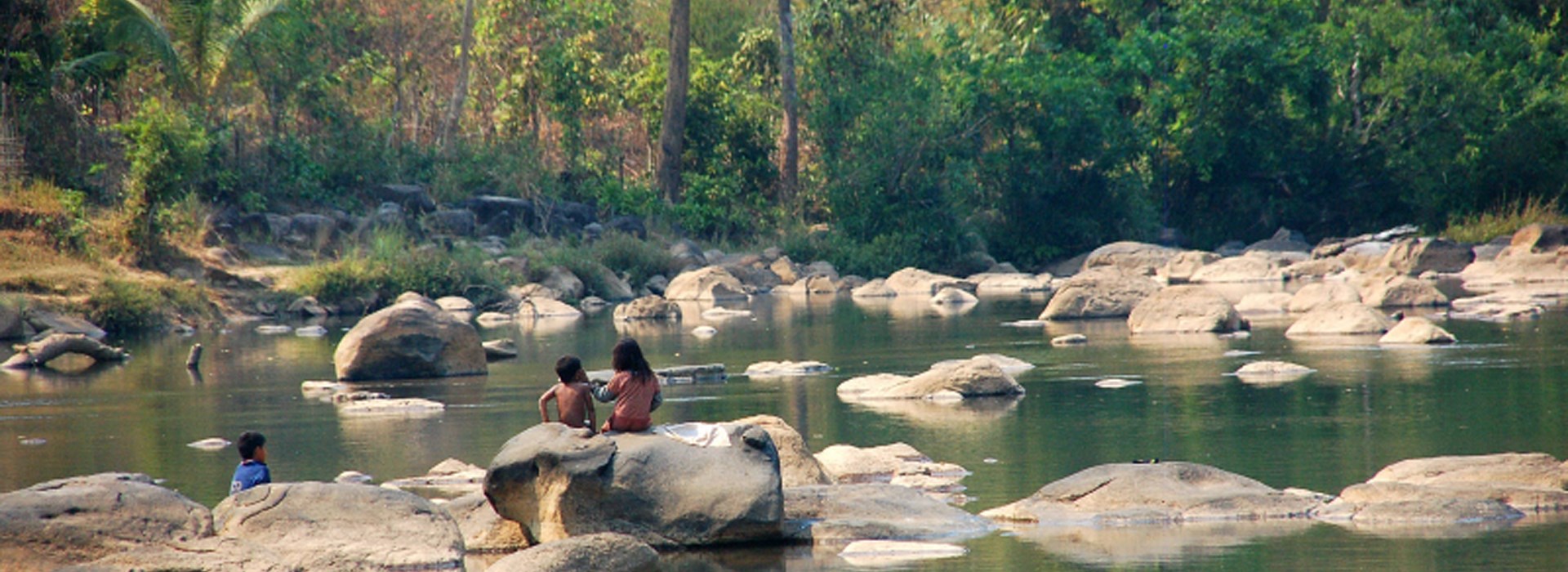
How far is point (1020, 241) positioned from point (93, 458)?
31857mm

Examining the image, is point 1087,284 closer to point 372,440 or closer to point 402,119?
point 372,440

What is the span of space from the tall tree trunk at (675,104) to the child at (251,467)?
32117 millimetres

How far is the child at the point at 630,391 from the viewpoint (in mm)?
9531

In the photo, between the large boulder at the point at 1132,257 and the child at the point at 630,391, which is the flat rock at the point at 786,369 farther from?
the large boulder at the point at 1132,257

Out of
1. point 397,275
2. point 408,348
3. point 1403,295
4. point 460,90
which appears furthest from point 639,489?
point 460,90

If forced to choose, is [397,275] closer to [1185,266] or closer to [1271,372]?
[1185,266]

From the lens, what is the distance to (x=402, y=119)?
44906 millimetres

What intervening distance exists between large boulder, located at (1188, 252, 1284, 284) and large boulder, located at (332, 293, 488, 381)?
20.2 m

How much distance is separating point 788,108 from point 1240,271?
12107 mm

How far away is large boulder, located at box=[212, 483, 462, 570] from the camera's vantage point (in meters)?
8.62

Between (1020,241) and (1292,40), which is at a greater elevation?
(1292,40)

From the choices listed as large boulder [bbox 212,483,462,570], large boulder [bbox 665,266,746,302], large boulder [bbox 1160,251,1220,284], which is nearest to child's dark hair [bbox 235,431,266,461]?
large boulder [bbox 212,483,462,570]

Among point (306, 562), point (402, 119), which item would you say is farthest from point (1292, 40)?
point (306, 562)

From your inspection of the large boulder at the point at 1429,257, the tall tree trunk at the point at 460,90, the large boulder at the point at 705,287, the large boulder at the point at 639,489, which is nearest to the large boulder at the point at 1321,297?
the large boulder at the point at 1429,257
